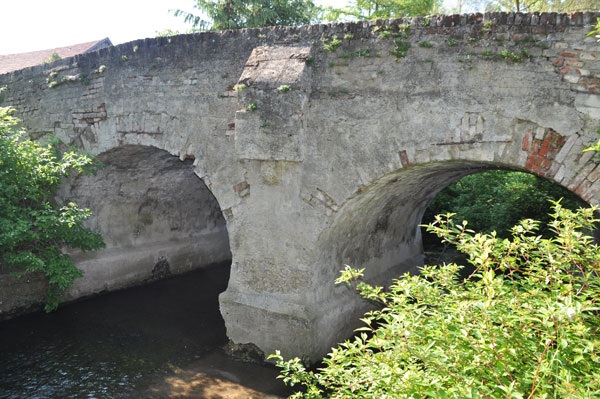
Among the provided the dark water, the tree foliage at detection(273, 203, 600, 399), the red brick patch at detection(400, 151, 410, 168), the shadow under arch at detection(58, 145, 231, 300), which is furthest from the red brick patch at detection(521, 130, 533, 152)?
the shadow under arch at detection(58, 145, 231, 300)

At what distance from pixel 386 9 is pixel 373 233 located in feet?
37.5

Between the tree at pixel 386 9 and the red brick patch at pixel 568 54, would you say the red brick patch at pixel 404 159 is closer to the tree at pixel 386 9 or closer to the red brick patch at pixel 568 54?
the red brick patch at pixel 568 54

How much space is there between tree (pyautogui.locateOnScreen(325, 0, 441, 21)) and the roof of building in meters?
10.8

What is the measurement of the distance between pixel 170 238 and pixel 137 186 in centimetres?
152

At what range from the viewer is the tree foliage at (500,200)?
9.25 meters

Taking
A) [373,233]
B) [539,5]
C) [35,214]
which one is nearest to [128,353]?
[35,214]

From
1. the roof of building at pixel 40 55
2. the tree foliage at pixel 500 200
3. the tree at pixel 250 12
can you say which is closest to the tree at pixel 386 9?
the tree at pixel 250 12

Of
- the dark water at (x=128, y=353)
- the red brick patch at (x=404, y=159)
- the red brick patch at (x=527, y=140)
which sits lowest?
the dark water at (x=128, y=353)

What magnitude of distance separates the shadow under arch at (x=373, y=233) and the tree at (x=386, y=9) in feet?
30.5

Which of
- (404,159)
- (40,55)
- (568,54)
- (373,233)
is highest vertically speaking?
(40,55)

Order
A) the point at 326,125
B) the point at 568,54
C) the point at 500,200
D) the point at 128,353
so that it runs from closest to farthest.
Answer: the point at 568,54
the point at 326,125
the point at 128,353
the point at 500,200

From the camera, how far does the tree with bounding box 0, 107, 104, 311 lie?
6.86 metres

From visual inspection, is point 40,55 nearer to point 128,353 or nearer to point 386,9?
point 386,9

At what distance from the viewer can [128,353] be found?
6785 millimetres
